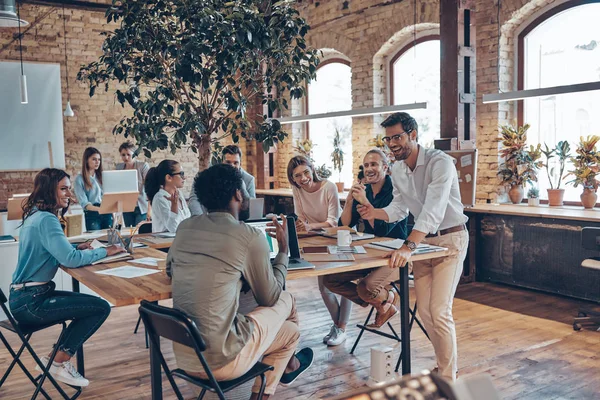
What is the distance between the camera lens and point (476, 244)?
6535mm

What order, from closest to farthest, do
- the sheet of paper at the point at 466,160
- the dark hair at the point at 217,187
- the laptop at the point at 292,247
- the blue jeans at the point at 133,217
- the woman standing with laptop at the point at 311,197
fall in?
1. the dark hair at the point at 217,187
2. the laptop at the point at 292,247
3. the woman standing with laptop at the point at 311,197
4. the sheet of paper at the point at 466,160
5. the blue jeans at the point at 133,217

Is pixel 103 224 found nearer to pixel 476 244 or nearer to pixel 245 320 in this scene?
pixel 476 244

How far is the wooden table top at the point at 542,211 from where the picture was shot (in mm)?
5496

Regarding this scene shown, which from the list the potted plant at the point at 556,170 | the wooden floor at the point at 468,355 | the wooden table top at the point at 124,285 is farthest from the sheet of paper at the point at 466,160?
the wooden table top at the point at 124,285

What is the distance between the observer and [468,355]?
4.23 m

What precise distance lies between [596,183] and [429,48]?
10.3 ft

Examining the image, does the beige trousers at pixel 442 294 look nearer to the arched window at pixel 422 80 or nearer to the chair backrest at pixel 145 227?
the chair backrest at pixel 145 227

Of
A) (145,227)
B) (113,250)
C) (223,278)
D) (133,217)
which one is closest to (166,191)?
(145,227)

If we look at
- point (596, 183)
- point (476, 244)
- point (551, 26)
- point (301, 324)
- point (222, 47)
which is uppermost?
point (551, 26)

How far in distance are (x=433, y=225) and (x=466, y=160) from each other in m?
3.21

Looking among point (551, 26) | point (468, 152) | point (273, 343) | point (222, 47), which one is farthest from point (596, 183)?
point (273, 343)

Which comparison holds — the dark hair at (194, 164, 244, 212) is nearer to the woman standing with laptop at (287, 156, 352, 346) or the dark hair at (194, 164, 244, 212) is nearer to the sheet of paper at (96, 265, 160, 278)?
the sheet of paper at (96, 265, 160, 278)

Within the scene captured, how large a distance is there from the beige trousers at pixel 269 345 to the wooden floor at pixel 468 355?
770 millimetres

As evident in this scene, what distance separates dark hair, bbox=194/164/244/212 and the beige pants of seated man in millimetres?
534
